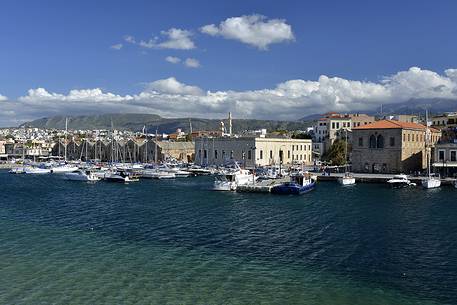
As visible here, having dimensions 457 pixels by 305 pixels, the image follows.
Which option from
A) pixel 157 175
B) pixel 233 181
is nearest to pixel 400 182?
pixel 233 181

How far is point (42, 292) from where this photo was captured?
50.4ft

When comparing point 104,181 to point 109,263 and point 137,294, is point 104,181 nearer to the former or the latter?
point 109,263

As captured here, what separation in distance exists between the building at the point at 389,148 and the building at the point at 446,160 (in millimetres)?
3639

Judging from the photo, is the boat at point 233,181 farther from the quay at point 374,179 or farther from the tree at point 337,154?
the tree at point 337,154

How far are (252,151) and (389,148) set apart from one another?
A: 84.7 ft

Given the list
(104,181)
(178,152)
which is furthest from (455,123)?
(104,181)

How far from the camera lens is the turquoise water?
50.9 ft

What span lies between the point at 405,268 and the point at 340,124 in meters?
83.4

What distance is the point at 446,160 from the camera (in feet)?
186

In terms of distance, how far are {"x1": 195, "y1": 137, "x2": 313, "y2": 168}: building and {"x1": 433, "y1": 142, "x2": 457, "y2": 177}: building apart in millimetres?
27208

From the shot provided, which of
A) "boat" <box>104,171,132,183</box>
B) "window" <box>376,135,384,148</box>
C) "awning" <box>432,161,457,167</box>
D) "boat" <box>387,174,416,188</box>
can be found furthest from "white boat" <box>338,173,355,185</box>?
"boat" <box>104,171,132,183</box>

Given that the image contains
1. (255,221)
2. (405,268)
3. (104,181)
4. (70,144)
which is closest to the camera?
(405,268)

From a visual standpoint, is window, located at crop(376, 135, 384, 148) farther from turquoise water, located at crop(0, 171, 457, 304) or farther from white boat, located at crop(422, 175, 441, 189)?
turquoise water, located at crop(0, 171, 457, 304)

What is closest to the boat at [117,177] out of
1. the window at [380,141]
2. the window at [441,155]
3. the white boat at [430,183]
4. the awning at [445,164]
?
the window at [380,141]
